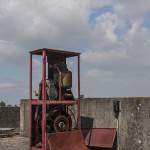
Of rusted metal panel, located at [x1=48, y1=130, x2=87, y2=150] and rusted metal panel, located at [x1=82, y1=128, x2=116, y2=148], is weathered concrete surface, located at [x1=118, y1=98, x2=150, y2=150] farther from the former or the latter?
rusted metal panel, located at [x1=48, y1=130, x2=87, y2=150]

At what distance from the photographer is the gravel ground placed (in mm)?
13398

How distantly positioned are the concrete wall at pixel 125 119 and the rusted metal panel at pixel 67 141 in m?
0.94

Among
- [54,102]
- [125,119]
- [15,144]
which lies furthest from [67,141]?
[15,144]

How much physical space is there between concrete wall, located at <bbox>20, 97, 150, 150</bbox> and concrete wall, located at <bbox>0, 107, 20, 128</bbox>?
910cm

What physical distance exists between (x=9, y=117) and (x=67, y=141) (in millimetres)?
10686

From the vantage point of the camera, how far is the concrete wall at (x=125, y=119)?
10.9m

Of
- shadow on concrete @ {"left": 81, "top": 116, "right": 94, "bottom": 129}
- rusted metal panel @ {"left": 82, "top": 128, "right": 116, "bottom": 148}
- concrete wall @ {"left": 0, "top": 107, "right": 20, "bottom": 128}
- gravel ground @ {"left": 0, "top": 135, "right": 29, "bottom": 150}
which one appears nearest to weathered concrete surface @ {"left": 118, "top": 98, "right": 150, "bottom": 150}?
rusted metal panel @ {"left": 82, "top": 128, "right": 116, "bottom": 148}

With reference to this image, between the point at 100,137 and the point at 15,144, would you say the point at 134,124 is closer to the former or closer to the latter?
the point at 100,137

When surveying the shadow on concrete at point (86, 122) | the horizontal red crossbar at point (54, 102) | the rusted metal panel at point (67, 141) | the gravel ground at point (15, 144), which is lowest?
the gravel ground at point (15, 144)

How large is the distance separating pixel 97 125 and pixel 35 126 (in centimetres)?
167

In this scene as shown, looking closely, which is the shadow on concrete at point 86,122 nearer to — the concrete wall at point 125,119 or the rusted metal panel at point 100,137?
the concrete wall at point 125,119

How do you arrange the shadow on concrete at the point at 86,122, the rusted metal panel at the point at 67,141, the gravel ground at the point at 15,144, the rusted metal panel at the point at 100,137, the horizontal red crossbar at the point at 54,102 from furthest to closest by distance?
the gravel ground at the point at 15,144, the shadow on concrete at the point at 86,122, the rusted metal panel at the point at 100,137, the horizontal red crossbar at the point at 54,102, the rusted metal panel at the point at 67,141

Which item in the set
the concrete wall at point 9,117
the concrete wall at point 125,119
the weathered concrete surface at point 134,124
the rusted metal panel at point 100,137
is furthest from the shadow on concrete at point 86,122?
the concrete wall at point 9,117

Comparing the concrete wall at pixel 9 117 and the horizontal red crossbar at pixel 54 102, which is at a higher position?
the horizontal red crossbar at pixel 54 102
